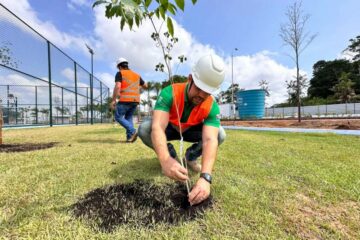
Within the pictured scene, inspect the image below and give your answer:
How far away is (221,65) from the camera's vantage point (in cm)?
158

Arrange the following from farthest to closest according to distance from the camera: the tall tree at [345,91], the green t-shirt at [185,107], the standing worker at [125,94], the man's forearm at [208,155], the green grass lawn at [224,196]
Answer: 1. the tall tree at [345,91]
2. the standing worker at [125,94]
3. the green t-shirt at [185,107]
4. the man's forearm at [208,155]
5. the green grass lawn at [224,196]

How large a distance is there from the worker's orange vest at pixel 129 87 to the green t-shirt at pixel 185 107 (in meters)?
2.73

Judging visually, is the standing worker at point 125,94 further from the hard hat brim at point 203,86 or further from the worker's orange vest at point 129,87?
the hard hat brim at point 203,86

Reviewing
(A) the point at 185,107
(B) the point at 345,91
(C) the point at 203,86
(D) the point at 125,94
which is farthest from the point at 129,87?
(B) the point at 345,91

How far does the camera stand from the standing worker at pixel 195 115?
1.35 meters

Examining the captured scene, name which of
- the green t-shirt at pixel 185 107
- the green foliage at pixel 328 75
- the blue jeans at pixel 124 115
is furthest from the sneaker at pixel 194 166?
the green foliage at pixel 328 75

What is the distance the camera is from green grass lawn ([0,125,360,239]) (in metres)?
1.12

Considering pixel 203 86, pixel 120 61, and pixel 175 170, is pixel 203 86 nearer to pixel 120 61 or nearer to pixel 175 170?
pixel 175 170

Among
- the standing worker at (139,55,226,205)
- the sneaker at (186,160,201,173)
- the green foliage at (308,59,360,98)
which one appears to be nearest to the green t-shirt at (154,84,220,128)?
the standing worker at (139,55,226,205)

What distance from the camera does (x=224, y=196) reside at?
1554 mm

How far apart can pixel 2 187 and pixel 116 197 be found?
0.90m

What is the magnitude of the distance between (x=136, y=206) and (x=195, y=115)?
0.81 m

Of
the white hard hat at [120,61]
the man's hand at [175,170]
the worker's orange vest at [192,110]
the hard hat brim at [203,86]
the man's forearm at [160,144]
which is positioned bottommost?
the man's hand at [175,170]

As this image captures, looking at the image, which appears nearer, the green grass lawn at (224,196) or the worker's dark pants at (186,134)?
the green grass lawn at (224,196)
